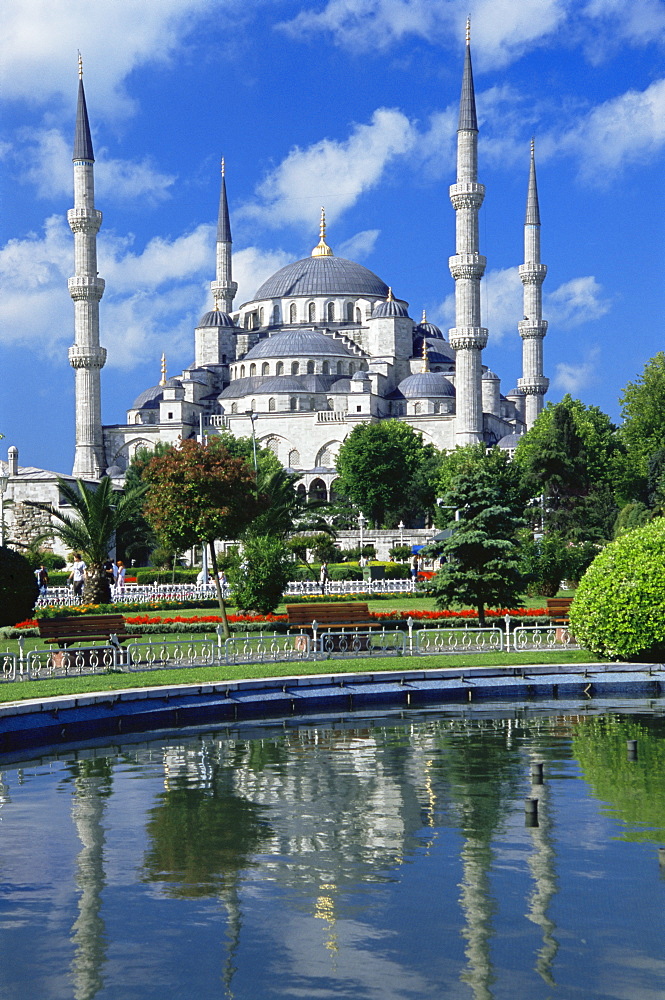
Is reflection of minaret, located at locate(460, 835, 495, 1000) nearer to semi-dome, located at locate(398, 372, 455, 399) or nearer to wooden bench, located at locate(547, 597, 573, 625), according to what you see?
wooden bench, located at locate(547, 597, 573, 625)

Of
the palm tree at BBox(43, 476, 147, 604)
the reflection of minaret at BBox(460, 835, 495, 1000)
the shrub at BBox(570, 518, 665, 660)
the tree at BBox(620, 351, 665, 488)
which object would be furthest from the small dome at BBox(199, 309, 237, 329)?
the reflection of minaret at BBox(460, 835, 495, 1000)

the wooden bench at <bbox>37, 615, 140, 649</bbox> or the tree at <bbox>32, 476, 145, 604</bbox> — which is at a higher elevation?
the tree at <bbox>32, 476, 145, 604</bbox>

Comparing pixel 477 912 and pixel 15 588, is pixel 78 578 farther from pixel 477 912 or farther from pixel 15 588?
pixel 477 912

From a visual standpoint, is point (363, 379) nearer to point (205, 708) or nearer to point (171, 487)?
point (171, 487)

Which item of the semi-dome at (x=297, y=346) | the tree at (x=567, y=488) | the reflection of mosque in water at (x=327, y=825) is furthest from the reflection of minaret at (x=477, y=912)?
the semi-dome at (x=297, y=346)

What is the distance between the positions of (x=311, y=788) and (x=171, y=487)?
349 inches

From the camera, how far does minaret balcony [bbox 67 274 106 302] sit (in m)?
51.4

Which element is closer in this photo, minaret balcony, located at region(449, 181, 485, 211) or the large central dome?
minaret balcony, located at region(449, 181, 485, 211)

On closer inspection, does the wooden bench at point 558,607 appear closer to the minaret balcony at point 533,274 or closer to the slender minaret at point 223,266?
the minaret balcony at point 533,274

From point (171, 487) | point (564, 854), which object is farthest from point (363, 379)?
point (564, 854)

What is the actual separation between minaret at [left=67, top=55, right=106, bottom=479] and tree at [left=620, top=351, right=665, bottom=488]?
2258cm

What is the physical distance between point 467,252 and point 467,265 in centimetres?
56

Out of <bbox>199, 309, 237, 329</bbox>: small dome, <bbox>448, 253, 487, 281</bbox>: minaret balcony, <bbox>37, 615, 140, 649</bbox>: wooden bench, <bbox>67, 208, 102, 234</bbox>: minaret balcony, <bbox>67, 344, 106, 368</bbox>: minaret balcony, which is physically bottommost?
<bbox>37, 615, 140, 649</bbox>: wooden bench

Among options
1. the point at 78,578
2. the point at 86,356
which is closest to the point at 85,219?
the point at 86,356
